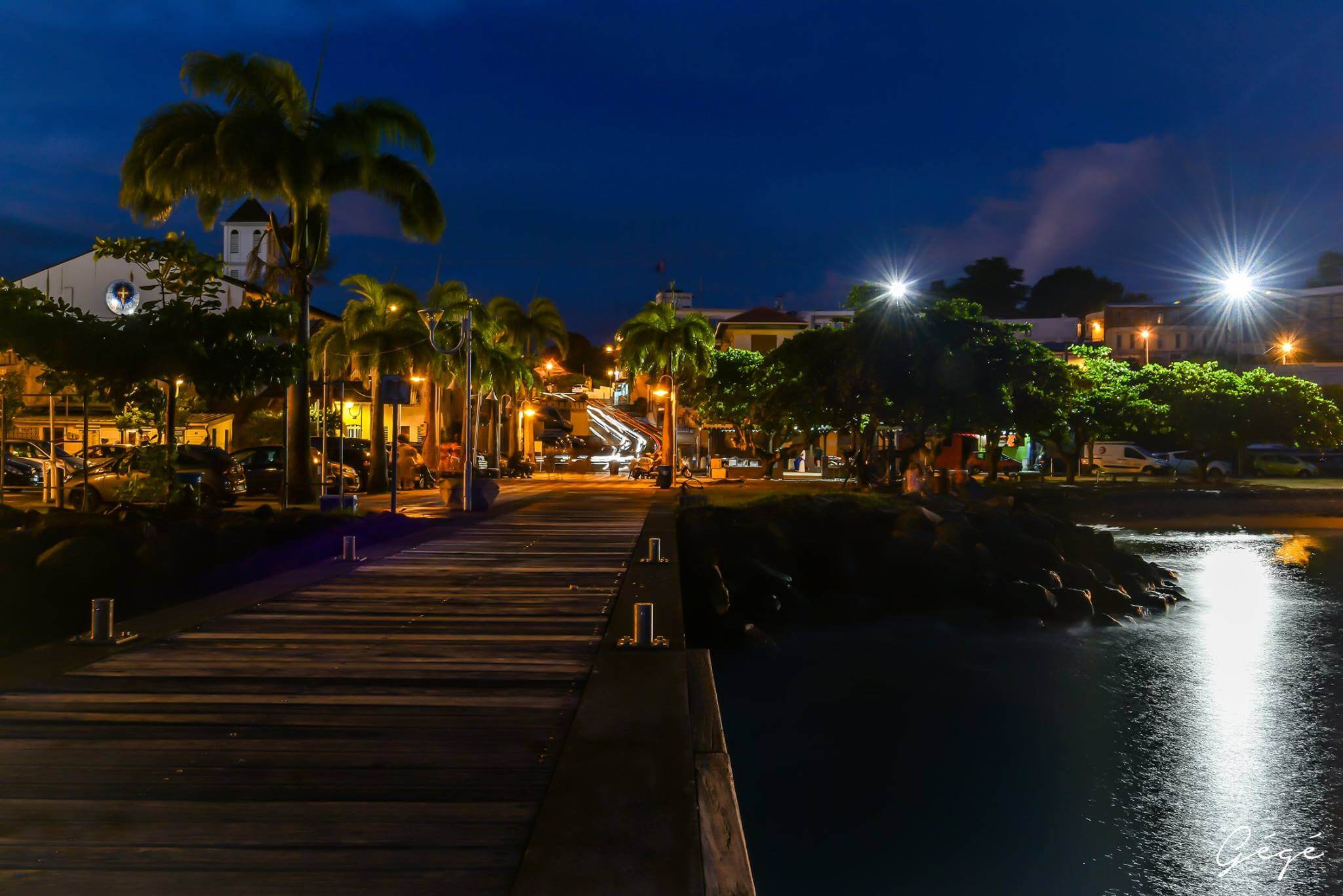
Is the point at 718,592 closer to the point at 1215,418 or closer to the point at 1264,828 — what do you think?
the point at 1264,828

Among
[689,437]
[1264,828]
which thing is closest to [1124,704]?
[1264,828]

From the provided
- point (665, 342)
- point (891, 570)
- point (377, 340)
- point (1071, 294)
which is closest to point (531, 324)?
point (665, 342)

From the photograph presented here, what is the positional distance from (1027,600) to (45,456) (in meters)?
23.8

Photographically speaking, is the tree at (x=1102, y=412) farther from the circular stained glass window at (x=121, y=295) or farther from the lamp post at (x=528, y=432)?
the circular stained glass window at (x=121, y=295)

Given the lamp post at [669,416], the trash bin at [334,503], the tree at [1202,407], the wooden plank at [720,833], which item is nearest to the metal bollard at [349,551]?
the trash bin at [334,503]

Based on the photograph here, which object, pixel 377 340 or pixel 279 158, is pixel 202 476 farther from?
pixel 377 340

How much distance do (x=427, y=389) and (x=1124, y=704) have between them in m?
39.8

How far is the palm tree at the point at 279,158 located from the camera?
26.5 m

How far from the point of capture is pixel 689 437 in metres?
82.6

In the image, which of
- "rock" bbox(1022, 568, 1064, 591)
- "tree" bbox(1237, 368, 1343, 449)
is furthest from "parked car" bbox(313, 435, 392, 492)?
"tree" bbox(1237, 368, 1343, 449)

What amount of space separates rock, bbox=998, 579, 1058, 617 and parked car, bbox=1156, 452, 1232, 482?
36.0 metres

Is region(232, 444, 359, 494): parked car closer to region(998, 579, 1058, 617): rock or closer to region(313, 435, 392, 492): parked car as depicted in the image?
region(313, 435, 392, 492): parked car

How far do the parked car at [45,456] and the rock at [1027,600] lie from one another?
16510mm

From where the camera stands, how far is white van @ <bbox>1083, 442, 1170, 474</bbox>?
6325 centimetres
